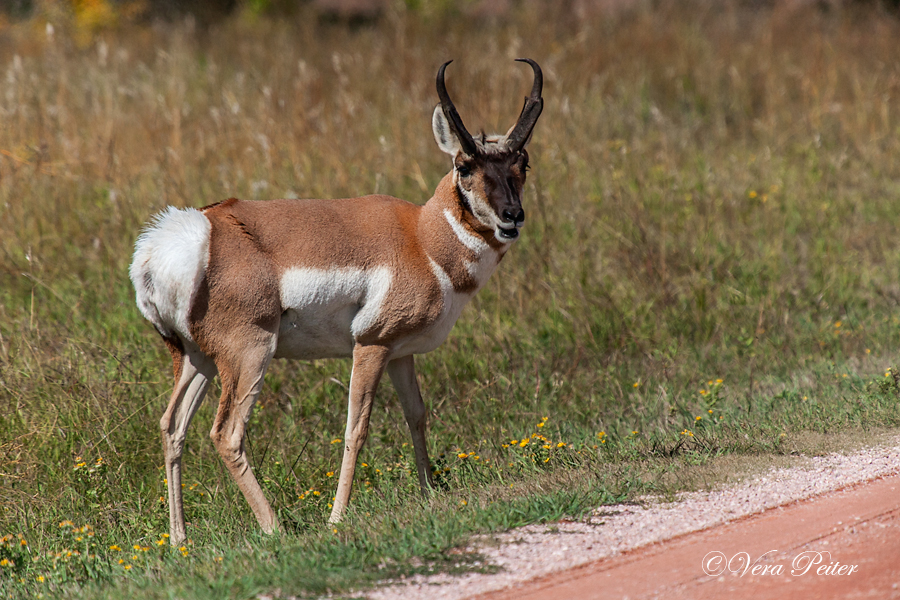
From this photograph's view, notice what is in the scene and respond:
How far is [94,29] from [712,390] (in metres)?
15.6

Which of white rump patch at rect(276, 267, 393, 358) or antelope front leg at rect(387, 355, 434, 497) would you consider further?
antelope front leg at rect(387, 355, 434, 497)

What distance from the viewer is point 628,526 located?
4066 millimetres

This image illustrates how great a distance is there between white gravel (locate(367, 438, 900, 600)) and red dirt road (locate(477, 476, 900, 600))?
3.4 inches

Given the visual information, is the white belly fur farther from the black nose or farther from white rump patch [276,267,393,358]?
the black nose

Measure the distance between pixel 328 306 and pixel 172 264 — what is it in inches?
32.5

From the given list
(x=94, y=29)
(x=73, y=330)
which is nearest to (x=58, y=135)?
(x=73, y=330)

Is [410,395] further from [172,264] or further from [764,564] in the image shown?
[764,564]

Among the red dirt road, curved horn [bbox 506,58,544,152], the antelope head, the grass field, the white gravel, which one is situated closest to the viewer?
the red dirt road

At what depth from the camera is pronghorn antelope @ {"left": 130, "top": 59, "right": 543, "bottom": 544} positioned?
4816 millimetres

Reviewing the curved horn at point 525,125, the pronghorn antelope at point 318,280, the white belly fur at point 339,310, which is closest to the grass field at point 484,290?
the pronghorn antelope at point 318,280

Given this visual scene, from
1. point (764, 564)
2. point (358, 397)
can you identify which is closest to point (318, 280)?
point (358, 397)

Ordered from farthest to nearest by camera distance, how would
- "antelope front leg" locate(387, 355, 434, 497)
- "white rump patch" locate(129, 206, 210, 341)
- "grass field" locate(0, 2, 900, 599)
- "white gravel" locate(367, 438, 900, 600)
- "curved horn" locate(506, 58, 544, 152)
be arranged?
"antelope front leg" locate(387, 355, 434, 497) → "curved horn" locate(506, 58, 544, 152) → "grass field" locate(0, 2, 900, 599) → "white rump patch" locate(129, 206, 210, 341) → "white gravel" locate(367, 438, 900, 600)

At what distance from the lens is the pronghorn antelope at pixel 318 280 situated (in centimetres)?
482

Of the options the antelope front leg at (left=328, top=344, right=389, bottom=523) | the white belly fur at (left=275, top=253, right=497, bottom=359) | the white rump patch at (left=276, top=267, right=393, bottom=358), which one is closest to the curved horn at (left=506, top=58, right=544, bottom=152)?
the white belly fur at (left=275, top=253, right=497, bottom=359)
